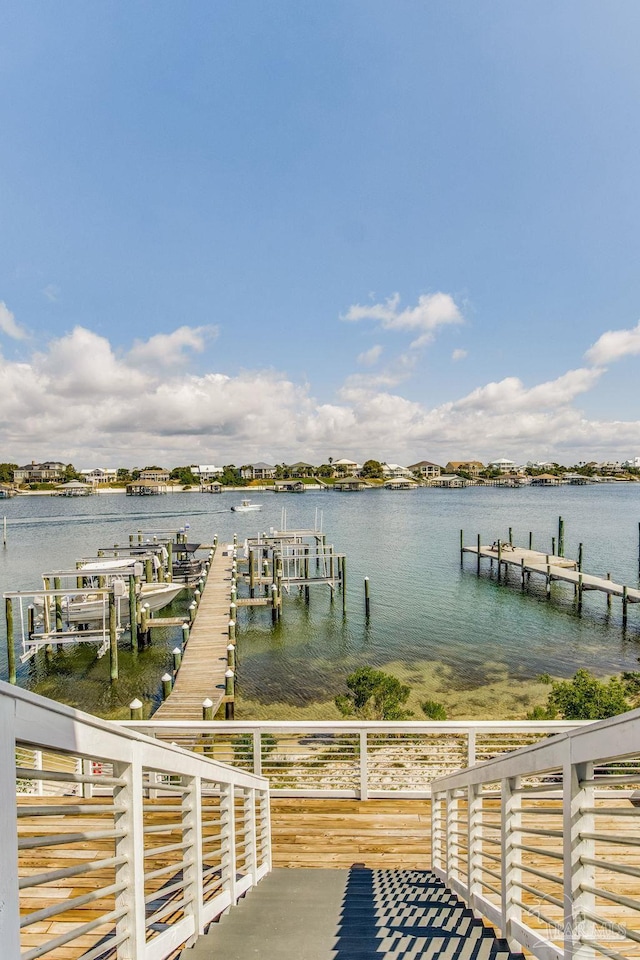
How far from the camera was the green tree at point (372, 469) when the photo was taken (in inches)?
6127

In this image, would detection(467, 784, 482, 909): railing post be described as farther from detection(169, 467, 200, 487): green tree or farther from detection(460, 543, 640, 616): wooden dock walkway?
detection(169, 467, 200, 487): green tree

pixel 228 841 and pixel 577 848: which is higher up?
pixel 577 848

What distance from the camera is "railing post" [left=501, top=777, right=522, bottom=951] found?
2260 mm

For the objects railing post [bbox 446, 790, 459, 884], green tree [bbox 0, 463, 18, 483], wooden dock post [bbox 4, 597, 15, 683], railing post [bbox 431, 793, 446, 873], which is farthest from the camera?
green tree [bbox 0, 463, 18, 483]

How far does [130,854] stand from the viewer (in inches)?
66.9

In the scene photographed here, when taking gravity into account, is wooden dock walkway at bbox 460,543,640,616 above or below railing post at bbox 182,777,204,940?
below

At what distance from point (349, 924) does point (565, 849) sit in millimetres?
1676

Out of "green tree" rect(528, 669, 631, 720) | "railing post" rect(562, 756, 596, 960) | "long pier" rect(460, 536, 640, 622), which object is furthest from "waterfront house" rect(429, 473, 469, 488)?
"railing post" rect(562, 756, 596, 960)

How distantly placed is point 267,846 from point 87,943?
1.62 metres

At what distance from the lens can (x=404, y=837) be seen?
4.52 m

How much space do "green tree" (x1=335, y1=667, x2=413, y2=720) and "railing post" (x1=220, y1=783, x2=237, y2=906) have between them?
9.74 m

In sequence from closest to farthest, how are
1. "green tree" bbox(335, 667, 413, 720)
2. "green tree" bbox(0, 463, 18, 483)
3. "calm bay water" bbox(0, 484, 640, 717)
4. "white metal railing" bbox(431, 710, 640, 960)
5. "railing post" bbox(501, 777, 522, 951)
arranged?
"white metal railing" bbox(431, 710, 640, 960) → "railing post" bbox(501, 777, 522, 951) → "green tree" bbox(335, 667, 413, 720) → "calm bay water" bbox(0, 484, 640, 717) → "green tree" bbox(0, 463, 18, 483)

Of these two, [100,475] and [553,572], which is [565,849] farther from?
[100,475]

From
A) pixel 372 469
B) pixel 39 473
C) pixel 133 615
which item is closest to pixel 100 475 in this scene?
pixel 39 473
